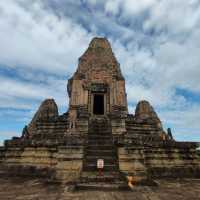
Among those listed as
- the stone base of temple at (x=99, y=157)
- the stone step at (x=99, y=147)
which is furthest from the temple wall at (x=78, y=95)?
the stone step at (x=99, y=147)

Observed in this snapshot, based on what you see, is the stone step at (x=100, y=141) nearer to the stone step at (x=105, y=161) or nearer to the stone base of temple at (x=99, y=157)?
the stone base of temple at (x=99, y=157)

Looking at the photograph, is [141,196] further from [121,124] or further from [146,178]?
[121,124]

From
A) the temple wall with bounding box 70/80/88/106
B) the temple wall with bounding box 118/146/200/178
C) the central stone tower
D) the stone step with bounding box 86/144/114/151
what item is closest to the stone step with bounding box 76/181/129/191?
the temple wall with bounding box 118/146/200/178

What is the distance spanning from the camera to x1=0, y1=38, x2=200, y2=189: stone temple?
837cm

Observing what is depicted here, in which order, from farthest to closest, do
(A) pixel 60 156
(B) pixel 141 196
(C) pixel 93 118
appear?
(C) pixel 93 118, (A) pixel 60 156, (B) pixel 141 196

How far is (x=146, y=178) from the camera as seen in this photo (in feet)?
26.4

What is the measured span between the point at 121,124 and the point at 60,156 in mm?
4860

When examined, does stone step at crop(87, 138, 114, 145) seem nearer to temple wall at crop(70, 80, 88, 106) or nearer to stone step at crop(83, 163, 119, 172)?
stone step at crop(83, 163, 119, 172)

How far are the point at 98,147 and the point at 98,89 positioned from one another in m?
5.66

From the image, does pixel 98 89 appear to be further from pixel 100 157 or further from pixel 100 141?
pixel 100 157

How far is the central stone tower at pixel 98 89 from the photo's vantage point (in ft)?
44.1

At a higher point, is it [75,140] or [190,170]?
[75,140]

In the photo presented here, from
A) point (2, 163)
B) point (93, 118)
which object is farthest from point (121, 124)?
point (2, 163)

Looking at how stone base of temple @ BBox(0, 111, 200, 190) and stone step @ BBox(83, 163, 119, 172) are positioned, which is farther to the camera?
stone step @ BBox(83, 163, 119, 172)
